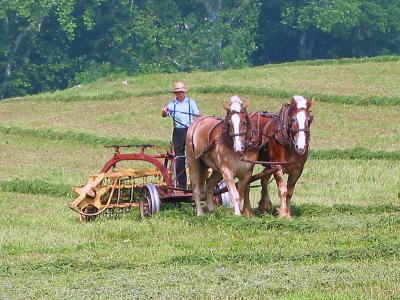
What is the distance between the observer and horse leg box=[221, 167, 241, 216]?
1809 cm

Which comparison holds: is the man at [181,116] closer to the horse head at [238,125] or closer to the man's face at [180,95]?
the man's face at [180,95]

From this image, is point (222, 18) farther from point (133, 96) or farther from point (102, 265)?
point (102, 265)

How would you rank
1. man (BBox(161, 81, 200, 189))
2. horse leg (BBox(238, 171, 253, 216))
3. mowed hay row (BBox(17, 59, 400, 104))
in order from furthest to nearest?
mowed hay row (BBox(17, 59, 400, 104))
man (BBox(161, 81, 200, 189))
horse leg (BBox(238, 171, 253, 216))

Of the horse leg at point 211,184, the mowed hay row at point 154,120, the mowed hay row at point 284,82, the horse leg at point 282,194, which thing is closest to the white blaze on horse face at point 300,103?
the horse leg at point 282,194

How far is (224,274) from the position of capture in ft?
43.9

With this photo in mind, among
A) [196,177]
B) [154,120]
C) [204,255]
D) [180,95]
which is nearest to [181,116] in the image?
[180,95]

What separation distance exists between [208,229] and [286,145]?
1851 mm

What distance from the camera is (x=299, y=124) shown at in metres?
17.8

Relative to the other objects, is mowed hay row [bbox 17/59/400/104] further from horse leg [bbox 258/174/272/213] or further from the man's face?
horse leg [bbox 258/174/272/213]

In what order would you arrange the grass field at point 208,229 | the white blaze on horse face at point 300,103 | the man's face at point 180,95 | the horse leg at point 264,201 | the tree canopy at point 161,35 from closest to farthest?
the grass field at point 208,229 < the white blaze on horse face at point 300,103 < the horse leg at point 264,201 < the man's face at point 180,95 < the tree canopy at point 161,35

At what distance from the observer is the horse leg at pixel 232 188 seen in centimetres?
1809

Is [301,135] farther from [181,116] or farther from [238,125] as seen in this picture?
[181,116]

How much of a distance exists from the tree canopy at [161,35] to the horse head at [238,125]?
44429mm

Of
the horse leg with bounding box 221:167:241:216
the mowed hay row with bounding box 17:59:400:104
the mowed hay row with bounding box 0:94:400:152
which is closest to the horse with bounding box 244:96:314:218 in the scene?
the horse leg with bounding box 221:167:241:216
